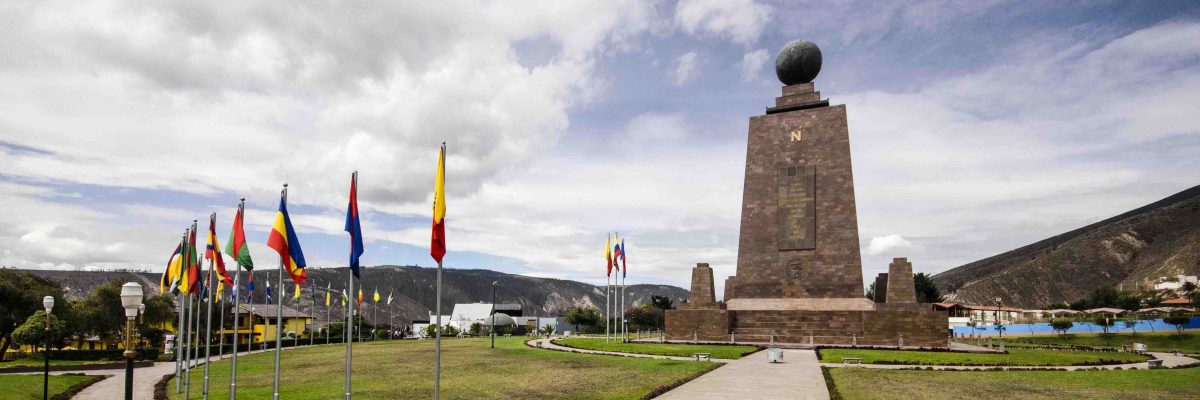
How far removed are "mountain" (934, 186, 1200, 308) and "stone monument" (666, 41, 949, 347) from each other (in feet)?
365

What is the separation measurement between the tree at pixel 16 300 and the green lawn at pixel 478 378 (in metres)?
25.0

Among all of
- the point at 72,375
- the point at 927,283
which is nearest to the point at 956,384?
the point at 72,375

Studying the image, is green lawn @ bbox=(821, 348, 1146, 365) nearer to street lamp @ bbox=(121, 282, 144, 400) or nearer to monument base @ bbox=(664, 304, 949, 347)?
monument base @ bbox=(664, 304, 949, 347)

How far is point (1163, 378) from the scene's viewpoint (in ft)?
76.2

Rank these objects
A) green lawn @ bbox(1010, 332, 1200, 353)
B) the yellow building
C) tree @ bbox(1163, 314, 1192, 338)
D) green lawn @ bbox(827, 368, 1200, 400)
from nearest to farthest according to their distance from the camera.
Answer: green lawn @ bbox(827, 368, 1200, 400) → green lawn @ bbox(1010, 332, 1200, 353) → tree @ bbox(1163, 314, 1192, 338) → the yellow building

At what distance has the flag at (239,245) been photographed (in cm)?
1952

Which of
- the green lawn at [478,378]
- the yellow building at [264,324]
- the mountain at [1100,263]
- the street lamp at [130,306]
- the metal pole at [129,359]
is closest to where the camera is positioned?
the metal pole at [129,359]

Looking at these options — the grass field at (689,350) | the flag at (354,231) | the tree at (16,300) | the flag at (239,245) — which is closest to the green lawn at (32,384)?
the flag at (239,245)

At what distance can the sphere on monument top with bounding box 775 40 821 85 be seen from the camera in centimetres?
4822

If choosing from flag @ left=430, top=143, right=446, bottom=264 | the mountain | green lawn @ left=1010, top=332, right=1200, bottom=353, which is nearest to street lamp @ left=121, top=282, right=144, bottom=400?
flag @ left=430, top=143, right=446, bottom=264

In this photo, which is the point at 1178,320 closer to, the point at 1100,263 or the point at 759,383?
the point at 759,383

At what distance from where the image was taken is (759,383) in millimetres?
21688

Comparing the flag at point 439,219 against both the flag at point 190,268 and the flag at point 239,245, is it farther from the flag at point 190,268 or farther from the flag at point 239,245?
the flag at point 190,268

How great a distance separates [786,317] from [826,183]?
31.5 feet
